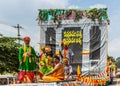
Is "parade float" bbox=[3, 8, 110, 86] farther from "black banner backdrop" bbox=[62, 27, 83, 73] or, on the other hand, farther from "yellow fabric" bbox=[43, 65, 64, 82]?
"yellow fabric" bbox=[43, 65, 64, 82]

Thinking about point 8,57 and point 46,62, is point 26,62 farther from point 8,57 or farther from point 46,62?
point 8,57

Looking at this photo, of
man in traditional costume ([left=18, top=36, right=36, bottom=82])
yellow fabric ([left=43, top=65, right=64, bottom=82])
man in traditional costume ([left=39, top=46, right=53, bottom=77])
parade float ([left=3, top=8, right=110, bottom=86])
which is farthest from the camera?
parade float ([left=3, top=8, right=110, bottom=86])

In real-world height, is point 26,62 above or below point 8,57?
below

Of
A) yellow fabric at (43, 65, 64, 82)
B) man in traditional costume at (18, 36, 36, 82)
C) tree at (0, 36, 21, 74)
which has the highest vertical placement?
tree at (0, 36, 21, 74)

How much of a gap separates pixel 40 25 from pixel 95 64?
128 inches

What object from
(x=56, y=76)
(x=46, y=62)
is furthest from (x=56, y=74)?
(x=46, y=62)

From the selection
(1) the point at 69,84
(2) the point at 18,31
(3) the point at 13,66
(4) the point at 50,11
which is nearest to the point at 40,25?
(4) the point at 50,11

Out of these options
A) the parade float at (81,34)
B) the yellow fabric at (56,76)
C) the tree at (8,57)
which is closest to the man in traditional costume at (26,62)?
the yellow fabric at (56,76)

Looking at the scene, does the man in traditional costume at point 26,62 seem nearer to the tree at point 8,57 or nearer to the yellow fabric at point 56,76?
the yellow fabric at point 56,76

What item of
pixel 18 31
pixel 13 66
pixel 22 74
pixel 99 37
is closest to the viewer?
pixel 22 74

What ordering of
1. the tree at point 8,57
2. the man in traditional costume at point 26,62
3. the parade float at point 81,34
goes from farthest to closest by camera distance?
the tree at point 8,57 < the parade float at point 81,34 < the man in traditional costume at point 26,62

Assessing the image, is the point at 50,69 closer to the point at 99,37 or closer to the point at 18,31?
the point at 99,37

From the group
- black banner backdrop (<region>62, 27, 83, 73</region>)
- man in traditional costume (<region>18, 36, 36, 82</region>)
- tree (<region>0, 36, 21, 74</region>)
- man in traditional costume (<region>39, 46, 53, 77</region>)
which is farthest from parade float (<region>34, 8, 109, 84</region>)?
man in traditional costume (<region>18, 36, 36, 82</region>)

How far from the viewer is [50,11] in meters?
22.7
